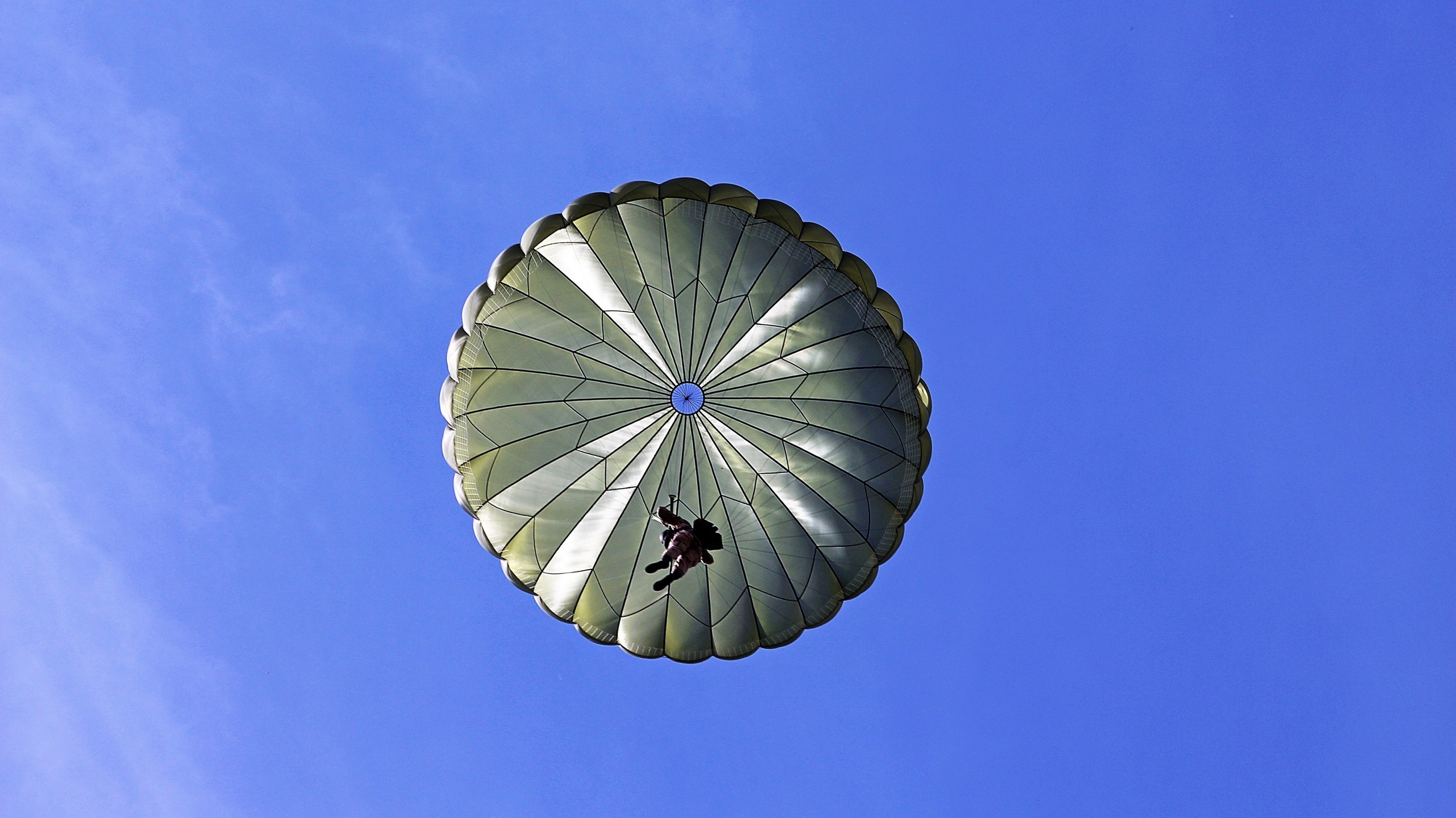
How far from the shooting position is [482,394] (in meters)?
17.5

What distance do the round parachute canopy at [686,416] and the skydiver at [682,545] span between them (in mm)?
1272

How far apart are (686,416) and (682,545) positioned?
10.3ft

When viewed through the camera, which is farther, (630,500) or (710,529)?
(630,500)

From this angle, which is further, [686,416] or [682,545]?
[686,416]

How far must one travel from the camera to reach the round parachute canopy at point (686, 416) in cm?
1700

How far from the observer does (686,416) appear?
18.9 metres

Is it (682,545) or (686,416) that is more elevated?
(686,416)

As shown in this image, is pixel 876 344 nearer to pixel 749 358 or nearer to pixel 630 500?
pixel 749 358

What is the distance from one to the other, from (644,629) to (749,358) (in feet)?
17.5

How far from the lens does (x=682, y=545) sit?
16609 mm

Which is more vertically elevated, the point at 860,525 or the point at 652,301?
the point at 652,301

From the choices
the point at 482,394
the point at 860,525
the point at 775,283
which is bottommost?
the point at 860,525

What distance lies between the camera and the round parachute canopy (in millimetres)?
17000

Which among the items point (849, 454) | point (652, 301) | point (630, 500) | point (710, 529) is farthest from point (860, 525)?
point (652, 301)
